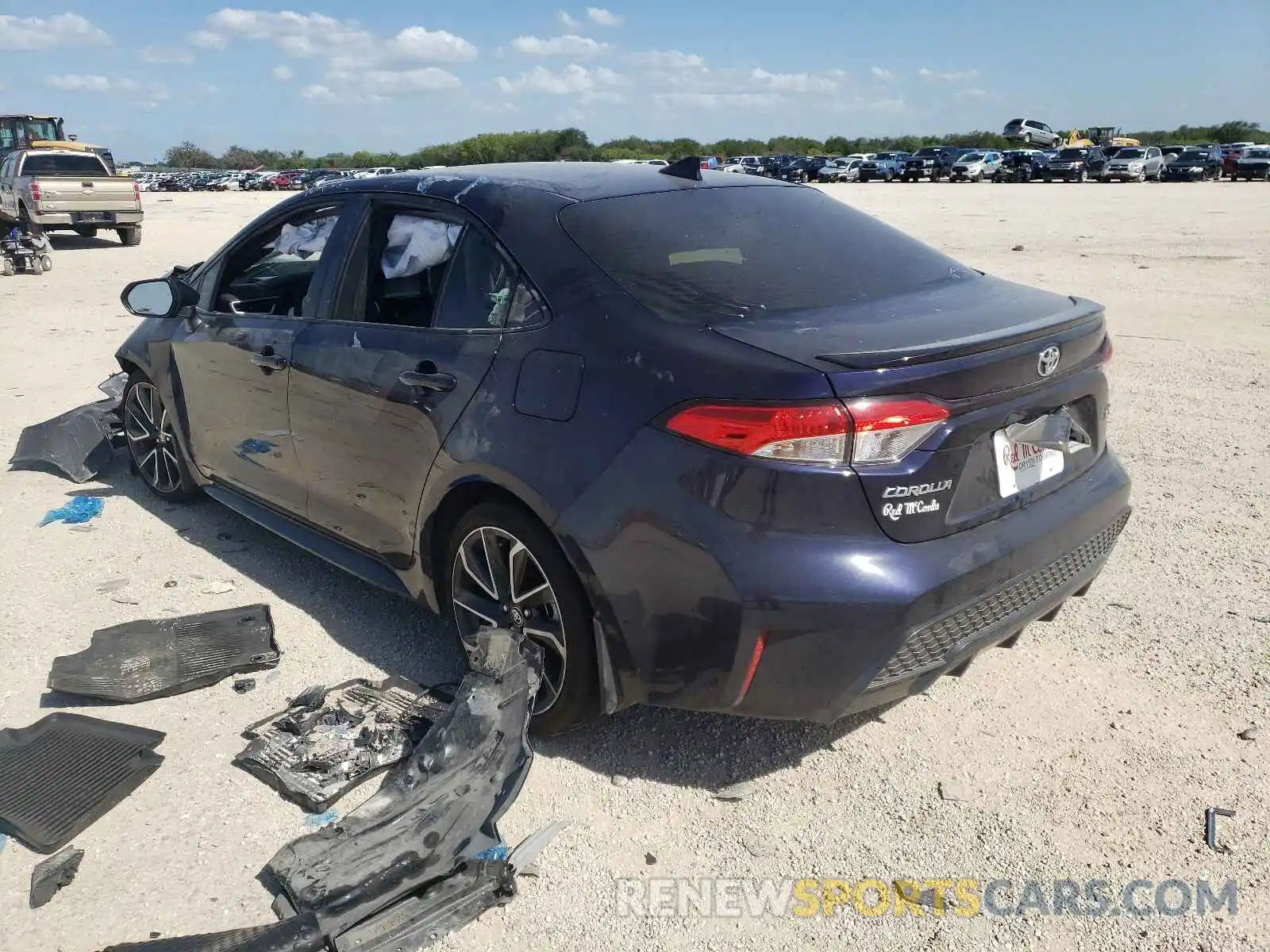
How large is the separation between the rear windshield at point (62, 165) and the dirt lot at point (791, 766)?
1782 cm

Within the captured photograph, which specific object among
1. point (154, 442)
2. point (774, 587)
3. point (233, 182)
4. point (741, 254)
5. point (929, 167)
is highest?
point (233, 182)

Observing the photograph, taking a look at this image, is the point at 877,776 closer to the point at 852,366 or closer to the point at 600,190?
the point at 852,366

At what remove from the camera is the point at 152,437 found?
548 cm

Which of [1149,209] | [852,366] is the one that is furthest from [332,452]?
[1149,209]

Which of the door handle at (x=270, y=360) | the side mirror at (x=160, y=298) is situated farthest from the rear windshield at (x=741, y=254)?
the side mirror at (x=160, y=298)

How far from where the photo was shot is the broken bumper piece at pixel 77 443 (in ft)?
19.6

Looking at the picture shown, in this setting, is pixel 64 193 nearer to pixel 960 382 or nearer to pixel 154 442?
pixel 154 442

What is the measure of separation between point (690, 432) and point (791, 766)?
122 cm

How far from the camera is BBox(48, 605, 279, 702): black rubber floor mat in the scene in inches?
141

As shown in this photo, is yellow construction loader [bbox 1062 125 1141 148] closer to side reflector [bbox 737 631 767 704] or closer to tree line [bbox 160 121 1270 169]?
tree line [bbox 160 121 1270 169]

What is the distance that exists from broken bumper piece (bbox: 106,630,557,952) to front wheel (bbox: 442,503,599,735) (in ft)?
0.31

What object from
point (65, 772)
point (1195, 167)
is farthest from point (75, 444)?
point (1195, 167)

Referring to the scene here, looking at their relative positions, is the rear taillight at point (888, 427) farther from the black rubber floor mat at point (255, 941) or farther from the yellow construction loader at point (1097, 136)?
the yellow construction loader at point (1097, 136)


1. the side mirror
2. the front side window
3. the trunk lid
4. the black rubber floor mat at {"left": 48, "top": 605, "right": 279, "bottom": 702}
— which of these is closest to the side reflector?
the trunk lid
